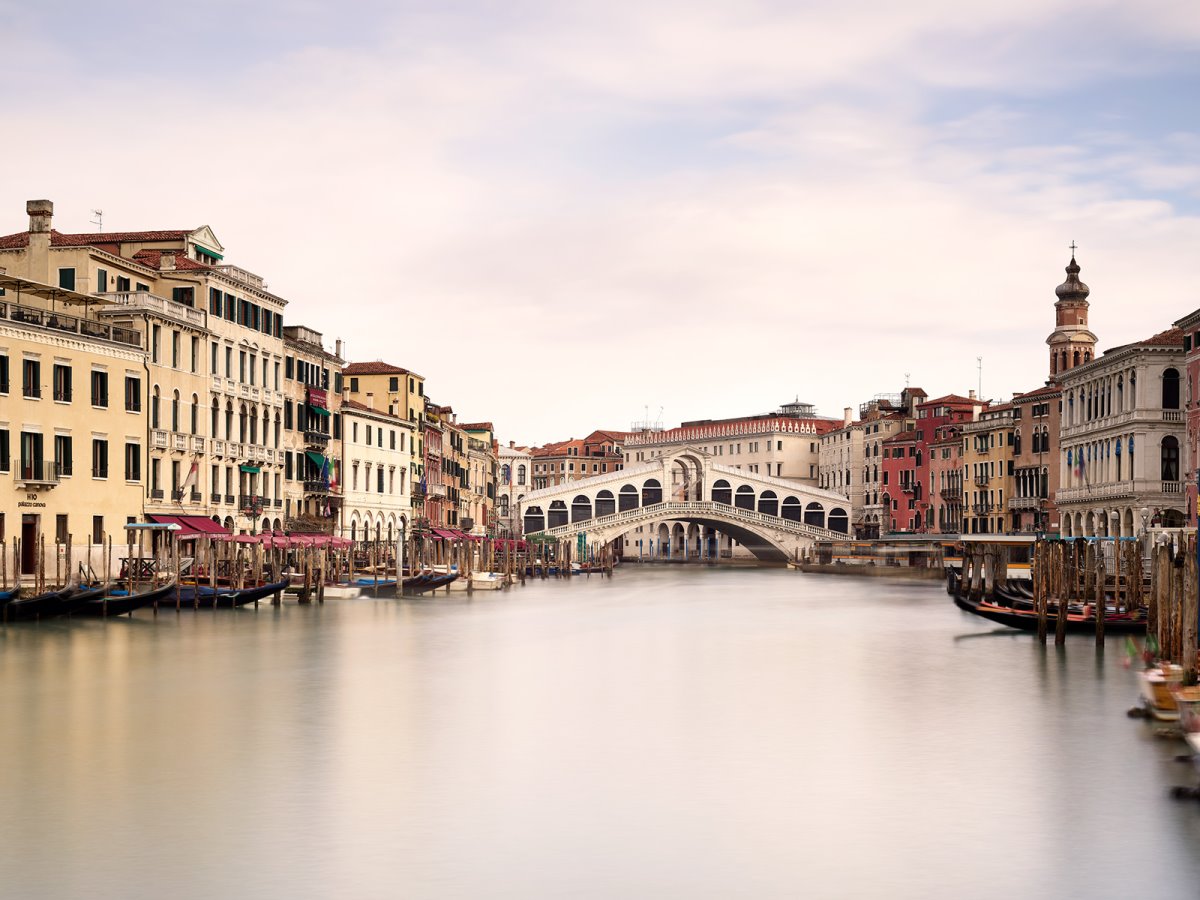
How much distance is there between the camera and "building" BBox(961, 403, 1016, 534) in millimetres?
55438

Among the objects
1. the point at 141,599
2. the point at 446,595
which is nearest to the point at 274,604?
the point at 141,599

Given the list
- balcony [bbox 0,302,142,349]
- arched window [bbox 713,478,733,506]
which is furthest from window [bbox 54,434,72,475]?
arched window [bbox 713,478,733,506]

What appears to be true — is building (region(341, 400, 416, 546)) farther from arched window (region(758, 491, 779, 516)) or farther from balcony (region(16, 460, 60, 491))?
arched window (region(758, 491, 779, 516))

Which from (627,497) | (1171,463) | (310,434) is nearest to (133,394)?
(310,434)

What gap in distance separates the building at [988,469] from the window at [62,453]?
117 feet

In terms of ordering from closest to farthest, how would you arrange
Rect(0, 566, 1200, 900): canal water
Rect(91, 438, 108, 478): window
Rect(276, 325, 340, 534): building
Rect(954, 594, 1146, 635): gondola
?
1. Rect(0, 566, 1200, 900): canal water
2. Rect(954, 594, 1146, 635): gondola
3. Rect(91, 438, 108, 478): window
4. Rect(276, 325, 340, 534): building

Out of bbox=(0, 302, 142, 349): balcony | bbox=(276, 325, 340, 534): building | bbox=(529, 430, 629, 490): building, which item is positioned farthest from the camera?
bbox=(529, 430, 629, 490): building

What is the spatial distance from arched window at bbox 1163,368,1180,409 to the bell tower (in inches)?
683

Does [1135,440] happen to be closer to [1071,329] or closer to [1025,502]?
[1025,502]

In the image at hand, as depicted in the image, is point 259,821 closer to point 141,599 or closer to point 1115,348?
point 141,599

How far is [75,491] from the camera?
28.0 metres

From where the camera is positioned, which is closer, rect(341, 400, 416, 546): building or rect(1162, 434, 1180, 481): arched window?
rect(1162, 434, 1180, 481): arched window

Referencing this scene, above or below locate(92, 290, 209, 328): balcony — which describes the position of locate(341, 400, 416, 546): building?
below

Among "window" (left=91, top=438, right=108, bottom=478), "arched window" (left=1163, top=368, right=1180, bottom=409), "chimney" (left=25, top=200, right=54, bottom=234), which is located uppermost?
"chimney" (left=25, top=200, right=54, bottom=234)
